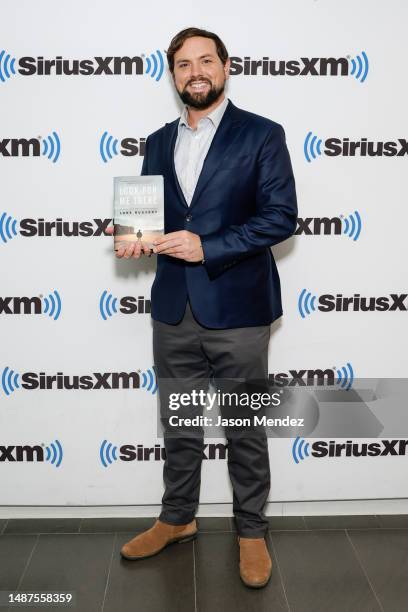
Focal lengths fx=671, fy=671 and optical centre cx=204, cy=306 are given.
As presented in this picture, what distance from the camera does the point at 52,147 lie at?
2.67 m

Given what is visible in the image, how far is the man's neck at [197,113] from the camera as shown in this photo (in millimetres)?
2424

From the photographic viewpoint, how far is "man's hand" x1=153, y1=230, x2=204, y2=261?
229 centimetres

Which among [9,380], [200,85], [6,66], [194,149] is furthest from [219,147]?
[9,380]

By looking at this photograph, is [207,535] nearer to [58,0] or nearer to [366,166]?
[366,166]

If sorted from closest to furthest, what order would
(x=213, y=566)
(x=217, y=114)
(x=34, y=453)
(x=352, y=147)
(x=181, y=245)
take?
1. (x=181, y=245)
2. (x=217, y=114)
3. (x=213, y=566)
4. (x=352, y=147)
5. (x=34, y=453)

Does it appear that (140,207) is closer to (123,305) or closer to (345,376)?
(123,305)

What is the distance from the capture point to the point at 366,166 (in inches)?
107

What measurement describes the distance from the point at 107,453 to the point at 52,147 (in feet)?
4.29

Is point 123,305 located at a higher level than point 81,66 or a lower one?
lower

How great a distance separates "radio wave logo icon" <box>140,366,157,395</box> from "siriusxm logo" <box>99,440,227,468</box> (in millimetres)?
258

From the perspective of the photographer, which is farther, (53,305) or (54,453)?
(54,453)

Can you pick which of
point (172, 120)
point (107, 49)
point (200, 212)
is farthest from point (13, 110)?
point (200, 212)

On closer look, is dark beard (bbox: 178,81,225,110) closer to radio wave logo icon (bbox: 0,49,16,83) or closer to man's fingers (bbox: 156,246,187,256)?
man's fingers (bbox: 156,246,187,256)

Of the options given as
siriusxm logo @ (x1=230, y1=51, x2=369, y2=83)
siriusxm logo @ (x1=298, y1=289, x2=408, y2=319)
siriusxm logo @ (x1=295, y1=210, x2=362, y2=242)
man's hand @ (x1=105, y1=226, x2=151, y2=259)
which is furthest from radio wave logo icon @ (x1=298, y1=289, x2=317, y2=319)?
siriusxm logo @ (x1=230, y1=51, x2=369, y2=83)
